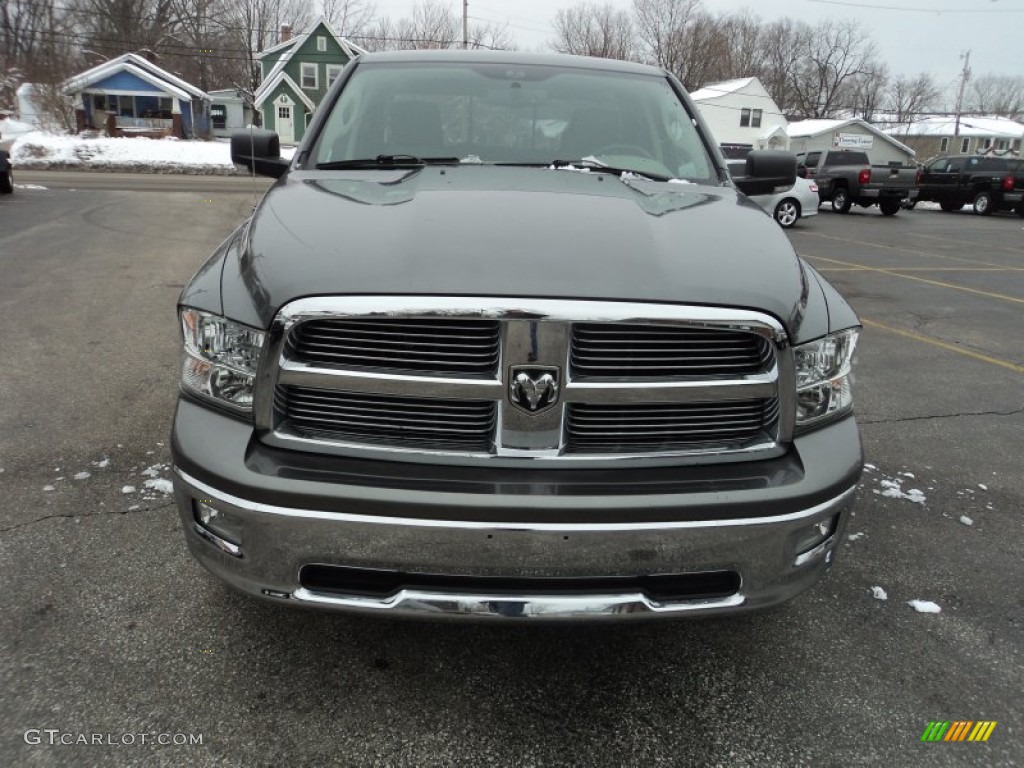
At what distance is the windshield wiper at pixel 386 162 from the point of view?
309 cm

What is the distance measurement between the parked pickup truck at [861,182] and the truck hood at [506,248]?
22.4 m

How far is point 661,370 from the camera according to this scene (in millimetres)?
1996

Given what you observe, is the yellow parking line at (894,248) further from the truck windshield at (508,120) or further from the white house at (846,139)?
the white house at (846,139)

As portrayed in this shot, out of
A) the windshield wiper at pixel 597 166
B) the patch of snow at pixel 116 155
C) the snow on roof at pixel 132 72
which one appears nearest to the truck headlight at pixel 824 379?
the windshield wiper at pixel 597 166

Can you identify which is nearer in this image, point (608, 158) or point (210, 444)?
point (210, 444)

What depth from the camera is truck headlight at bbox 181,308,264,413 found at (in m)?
2.02

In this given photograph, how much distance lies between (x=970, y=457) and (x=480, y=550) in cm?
361

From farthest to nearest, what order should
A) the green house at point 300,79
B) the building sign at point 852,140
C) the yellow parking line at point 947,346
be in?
the building sign at point 852,140 → the green house at point 300,79 → the yellow parking line at point 947,346

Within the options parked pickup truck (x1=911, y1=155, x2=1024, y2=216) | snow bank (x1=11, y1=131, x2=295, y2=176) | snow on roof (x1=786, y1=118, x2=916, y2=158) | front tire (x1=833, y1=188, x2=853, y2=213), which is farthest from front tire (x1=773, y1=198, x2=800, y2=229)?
snow on roof (x1=786, y1=118, x2=916, y2=158)

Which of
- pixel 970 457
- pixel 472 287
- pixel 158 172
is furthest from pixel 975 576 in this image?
pixel 158 172

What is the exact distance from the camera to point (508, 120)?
11.0ft

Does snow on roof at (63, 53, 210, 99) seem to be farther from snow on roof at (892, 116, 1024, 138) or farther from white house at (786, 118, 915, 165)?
snow on roof at (892, 116, 1024, 138)

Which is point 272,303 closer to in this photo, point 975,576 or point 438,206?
point 438,206

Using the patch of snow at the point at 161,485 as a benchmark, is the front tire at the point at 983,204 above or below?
above
